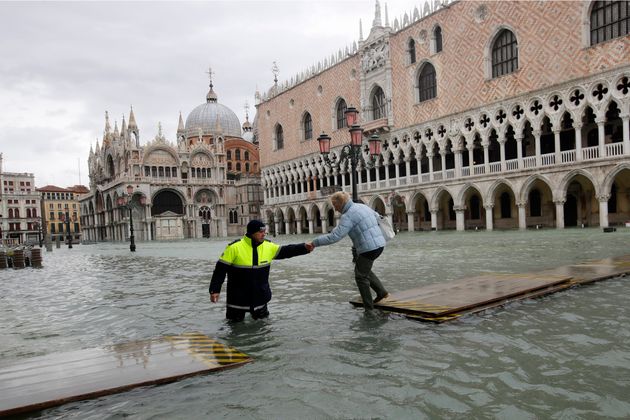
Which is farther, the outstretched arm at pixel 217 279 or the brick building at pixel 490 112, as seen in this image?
the brick building at pixel 490 112

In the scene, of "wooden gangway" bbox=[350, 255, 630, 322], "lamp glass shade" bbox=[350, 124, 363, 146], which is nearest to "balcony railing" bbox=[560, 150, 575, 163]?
"lamp glass shade" bbox=[350, 124, 363, 146]

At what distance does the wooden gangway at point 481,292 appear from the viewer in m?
5.63

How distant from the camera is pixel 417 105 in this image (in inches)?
1372

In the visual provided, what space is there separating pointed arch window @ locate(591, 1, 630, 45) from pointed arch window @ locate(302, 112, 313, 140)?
26.9 meters

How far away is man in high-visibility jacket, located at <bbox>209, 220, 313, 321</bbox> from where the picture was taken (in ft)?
17.8

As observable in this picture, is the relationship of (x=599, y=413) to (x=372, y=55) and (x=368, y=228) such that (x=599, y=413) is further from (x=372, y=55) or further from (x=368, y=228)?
(x=372, y=55)

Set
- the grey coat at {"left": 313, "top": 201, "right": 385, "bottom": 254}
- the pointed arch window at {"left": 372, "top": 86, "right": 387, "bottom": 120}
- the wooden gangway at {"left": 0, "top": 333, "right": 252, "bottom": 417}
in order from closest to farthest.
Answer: the wooden gangway at {"left": 0, "top": 333, "right": 252, "bottom": 417}, the grey coat at {"left": 313, "top": 201, "right": 385, "bottom": 254}, the pointed arch window at {"left": 372, "top": 86, "right": 387, "bottom": 120}

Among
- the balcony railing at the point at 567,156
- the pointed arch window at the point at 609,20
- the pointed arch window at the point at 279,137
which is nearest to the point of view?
the pointed arch window at the point at 609,20

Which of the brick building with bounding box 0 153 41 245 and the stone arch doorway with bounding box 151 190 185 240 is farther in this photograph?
the brick building with bounding box 0 153 41 245

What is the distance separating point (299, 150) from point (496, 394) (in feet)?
151

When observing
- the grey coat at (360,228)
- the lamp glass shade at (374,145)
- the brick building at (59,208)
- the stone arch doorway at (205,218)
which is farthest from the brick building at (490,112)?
the brick building at (59,208)

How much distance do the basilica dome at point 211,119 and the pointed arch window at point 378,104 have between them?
127ft

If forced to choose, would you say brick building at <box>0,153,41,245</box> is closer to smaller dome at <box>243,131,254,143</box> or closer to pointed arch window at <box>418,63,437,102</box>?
smaller dome at <box>243,131,254,143</box>

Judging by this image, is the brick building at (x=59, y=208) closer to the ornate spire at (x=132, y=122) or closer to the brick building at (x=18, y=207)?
the brick building at (x=18, y=207)
